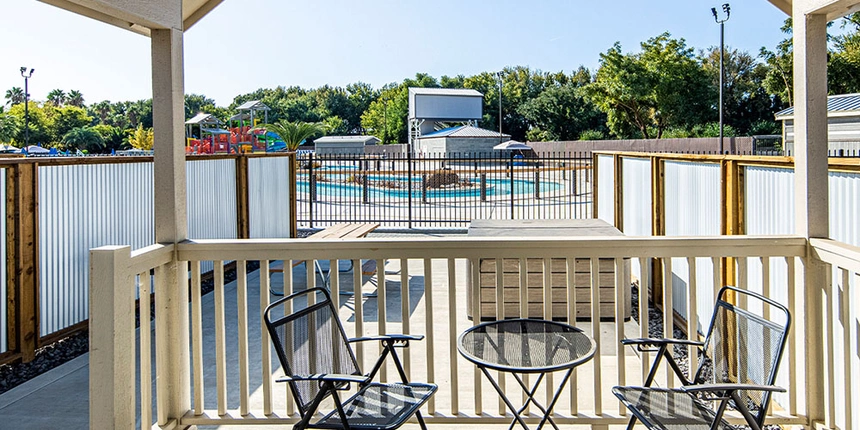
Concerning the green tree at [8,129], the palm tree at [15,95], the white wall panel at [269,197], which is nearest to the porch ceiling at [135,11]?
the white wall panel at [269,197]

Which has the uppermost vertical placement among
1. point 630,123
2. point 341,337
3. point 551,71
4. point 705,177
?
point 551,71

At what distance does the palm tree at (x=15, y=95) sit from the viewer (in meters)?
75.0

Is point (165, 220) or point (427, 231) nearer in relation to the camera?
point (165, 220)

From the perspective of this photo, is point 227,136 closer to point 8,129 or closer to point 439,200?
point 439,200

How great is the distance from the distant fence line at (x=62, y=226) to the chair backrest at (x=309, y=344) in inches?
121

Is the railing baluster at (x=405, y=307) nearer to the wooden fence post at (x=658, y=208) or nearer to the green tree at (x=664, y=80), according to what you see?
the wooden fence post at (x=658, y=208)

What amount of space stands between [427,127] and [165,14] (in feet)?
148

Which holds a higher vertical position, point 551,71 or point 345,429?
point 551,71

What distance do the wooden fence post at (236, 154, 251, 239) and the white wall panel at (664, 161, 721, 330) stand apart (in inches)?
207

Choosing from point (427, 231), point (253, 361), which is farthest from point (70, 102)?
point (253, 361)

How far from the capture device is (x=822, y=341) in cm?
272

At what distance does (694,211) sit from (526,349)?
10.7ft

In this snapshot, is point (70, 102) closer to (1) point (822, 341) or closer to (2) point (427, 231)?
(2) point (427, 231)

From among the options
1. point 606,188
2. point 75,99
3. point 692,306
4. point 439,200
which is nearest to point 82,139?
point 75,99
